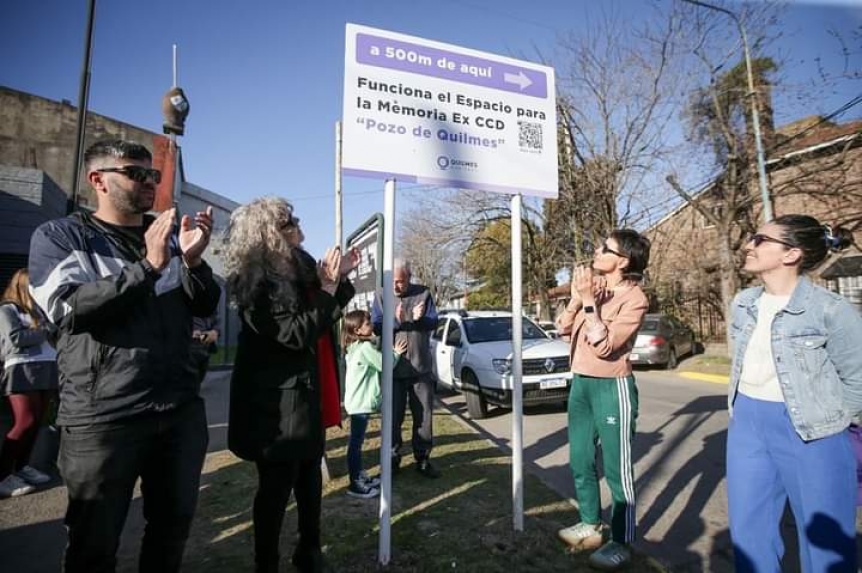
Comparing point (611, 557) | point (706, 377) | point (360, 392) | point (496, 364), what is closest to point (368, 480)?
point (360, 392)

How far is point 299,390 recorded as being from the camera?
2266 millimetres

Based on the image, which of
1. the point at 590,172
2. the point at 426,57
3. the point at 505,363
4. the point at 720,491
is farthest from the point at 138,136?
the point at 720,491

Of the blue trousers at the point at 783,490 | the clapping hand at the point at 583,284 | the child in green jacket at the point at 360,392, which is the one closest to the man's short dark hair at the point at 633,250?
the clapping hand at the point at 583,284

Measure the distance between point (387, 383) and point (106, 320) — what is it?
1.52 m

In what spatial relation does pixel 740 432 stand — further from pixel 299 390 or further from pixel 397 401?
pixel 397 401

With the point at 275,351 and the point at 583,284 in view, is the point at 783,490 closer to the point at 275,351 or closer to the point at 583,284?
the point at 583,284

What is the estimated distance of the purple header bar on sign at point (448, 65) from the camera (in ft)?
9.46

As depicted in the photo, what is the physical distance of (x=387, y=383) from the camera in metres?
2.89

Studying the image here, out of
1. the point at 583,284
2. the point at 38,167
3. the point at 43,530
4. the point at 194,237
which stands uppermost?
the point at 38,167

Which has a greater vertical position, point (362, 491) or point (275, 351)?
point (275, 351)

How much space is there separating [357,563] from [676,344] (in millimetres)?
15226

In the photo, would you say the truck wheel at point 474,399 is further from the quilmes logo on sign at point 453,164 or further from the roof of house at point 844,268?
the roof of house at point 844,268

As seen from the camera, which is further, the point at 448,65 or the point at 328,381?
the point at 448,65

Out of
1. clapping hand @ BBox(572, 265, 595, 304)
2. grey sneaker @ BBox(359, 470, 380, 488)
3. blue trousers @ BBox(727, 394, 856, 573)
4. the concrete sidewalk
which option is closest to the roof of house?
clapping hand @ BBox(572, 265, 595, 304)
